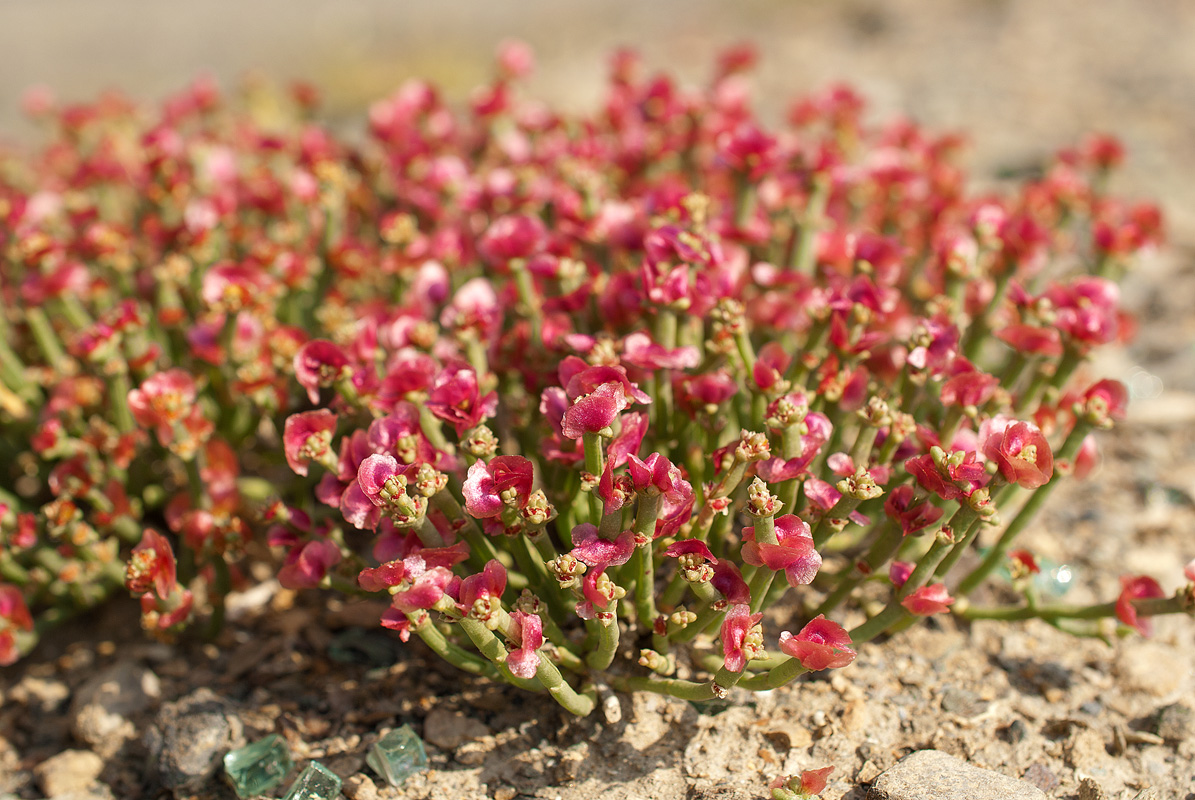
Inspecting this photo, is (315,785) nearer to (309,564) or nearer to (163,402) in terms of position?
(309,564)

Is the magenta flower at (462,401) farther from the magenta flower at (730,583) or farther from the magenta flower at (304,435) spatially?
the magenta flower at (730,583)

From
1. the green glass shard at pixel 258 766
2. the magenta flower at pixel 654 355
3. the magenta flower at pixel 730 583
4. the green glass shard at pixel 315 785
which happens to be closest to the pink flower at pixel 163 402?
the green glass shard at pixel 258 766

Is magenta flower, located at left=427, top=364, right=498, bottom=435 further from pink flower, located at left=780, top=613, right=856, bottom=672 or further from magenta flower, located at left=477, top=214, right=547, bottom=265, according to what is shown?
pink flower, located at left=780, top=613, right=856, bottom=672

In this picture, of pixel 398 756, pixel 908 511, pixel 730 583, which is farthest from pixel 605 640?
pixel 908 511

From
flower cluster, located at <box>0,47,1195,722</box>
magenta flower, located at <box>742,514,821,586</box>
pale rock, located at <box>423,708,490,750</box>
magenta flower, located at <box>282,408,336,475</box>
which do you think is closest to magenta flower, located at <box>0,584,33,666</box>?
flower cluster, located at <box>0,47,1195,722</box>

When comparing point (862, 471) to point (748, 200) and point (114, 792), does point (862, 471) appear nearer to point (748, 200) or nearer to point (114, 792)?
point (748, 200)

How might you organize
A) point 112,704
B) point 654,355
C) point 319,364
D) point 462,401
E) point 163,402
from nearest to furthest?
1. point 462,401
2. point 654,355
3. point 319,364
4. point 163,402
5. point 112,704

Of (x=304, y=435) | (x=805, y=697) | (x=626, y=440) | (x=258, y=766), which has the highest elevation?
(x=626, y=440)
